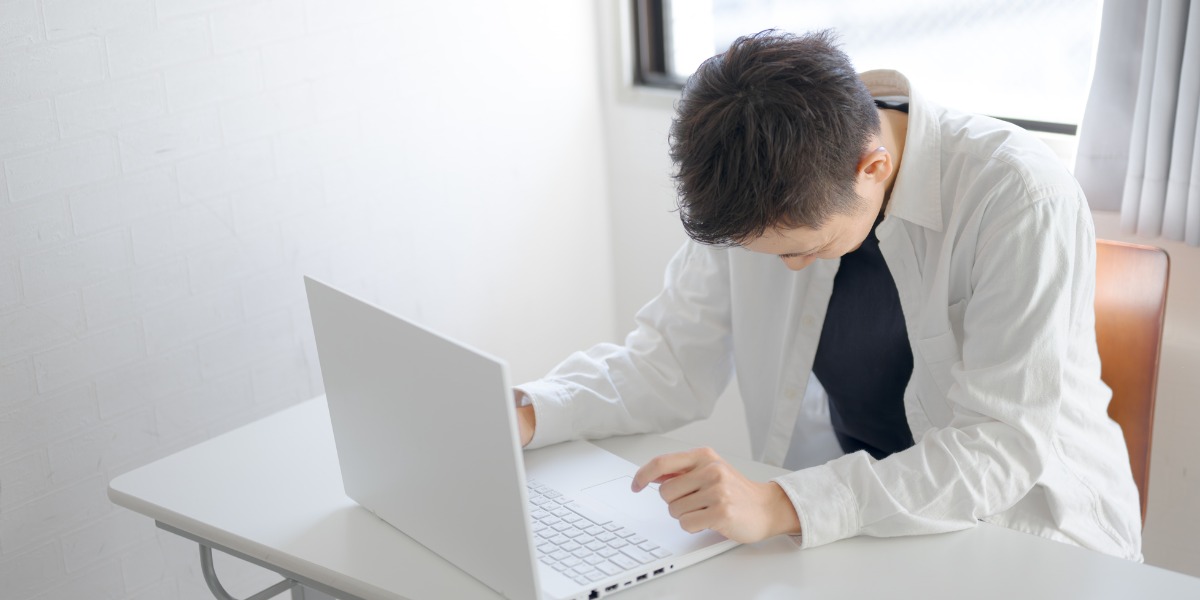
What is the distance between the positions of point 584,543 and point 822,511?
0.27 metres

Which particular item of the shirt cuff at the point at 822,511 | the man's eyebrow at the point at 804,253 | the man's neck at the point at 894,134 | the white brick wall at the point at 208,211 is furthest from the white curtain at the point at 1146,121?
the white brick wall at the point at 208,211

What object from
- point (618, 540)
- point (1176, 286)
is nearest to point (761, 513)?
point (618, 540)

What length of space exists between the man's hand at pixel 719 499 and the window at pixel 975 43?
3.66ft

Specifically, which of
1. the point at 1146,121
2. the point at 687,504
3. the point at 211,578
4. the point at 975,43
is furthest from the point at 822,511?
the point at 975,43

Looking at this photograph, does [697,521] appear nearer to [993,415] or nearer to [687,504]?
[687,504]

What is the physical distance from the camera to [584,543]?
1296 millimetres

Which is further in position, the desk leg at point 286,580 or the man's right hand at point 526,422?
the man's right hand at point 526,422

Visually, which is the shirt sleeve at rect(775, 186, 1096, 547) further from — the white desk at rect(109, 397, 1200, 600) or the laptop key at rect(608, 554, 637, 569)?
the laptop key at rect(608, 554, 637, 569)

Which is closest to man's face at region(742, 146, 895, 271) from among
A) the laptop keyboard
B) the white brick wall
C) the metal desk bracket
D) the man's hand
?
the man's hand

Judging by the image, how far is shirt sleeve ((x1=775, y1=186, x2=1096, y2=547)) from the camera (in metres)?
1.29

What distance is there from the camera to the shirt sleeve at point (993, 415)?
4.23ft

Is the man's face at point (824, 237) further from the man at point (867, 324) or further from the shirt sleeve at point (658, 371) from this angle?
the shirt sleeve at point (658, 371)

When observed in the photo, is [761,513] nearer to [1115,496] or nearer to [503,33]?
[1115,496]

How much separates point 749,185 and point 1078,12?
1.20 m
